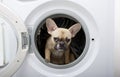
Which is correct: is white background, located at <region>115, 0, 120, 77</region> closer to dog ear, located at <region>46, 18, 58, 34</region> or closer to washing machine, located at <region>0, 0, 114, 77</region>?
washing machine, located at <region>0, 0, 114, 77</region>

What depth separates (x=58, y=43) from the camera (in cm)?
121

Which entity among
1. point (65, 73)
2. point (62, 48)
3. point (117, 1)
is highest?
point (117, 1)

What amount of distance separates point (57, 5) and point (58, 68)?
323mm

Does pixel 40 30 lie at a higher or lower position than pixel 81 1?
lower

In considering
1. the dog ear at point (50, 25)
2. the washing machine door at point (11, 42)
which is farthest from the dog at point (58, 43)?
the washing machine door at point (11, 42)

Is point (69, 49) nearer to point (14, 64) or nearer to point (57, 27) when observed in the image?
point (57, 27)

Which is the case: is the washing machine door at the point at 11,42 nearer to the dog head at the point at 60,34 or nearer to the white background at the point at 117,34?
the dog head at the point at 60,34

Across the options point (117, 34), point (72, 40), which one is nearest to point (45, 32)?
point (72, 40)

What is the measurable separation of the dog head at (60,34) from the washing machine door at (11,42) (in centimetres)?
15

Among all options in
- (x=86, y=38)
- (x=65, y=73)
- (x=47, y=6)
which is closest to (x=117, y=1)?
(x=86, y=38)

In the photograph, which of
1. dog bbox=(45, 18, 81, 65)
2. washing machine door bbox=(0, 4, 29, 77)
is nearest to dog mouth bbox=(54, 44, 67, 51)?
dog bbox=(45, 18, 81, 65)

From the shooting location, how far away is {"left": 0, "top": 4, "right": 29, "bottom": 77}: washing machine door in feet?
3.61

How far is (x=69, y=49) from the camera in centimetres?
125

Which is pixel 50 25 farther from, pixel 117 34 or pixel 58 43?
pixel 117 34
